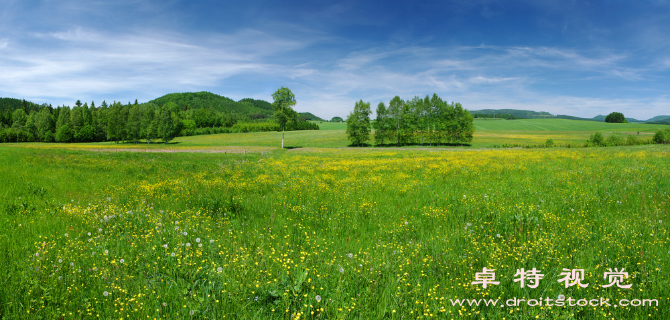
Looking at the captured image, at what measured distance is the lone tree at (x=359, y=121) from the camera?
70.8m

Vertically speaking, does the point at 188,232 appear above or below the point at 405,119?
below

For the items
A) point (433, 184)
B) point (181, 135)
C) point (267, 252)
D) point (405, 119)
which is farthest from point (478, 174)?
point (181, 135)

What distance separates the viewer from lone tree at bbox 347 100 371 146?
70812 mm

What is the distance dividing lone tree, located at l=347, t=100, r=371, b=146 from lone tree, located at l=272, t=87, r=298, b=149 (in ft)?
59.3

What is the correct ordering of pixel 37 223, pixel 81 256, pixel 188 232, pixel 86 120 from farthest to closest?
pixel 86 120 < pixel 37 223 < pixel 188 232 < pixel 81 256

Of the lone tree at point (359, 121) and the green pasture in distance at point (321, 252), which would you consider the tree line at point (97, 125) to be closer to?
the lone tree at point (359, 121)

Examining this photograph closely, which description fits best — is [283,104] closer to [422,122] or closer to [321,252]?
[422,122]

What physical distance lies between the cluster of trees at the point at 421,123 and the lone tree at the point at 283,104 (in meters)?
20.5

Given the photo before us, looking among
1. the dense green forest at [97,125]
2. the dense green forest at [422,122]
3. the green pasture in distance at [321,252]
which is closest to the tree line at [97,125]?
the dense green forest at [97,125]

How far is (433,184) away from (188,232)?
9.01 meters

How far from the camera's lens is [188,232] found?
5.73m

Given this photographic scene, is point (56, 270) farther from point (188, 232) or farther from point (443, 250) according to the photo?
point (443, 250)

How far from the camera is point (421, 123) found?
75812 millimetres

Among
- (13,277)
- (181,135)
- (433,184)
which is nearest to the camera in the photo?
(13,277)
